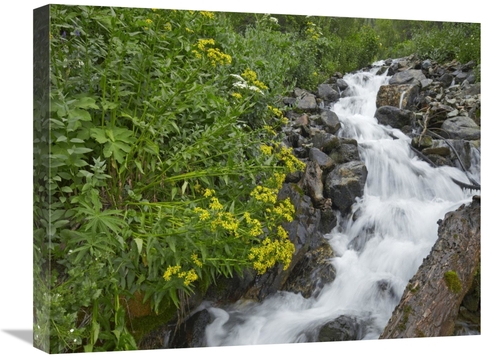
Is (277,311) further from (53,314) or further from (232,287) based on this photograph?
(53,314)

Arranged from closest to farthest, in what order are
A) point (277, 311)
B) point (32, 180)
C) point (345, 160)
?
point (32, 180)
point (277, 311)
point (345, 160)

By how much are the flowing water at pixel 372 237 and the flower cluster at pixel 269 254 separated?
0.31 m

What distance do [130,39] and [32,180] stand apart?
90 cm

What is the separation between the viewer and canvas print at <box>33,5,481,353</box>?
3650 mm

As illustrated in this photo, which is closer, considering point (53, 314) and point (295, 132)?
point (53, 314)

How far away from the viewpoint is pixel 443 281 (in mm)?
4480

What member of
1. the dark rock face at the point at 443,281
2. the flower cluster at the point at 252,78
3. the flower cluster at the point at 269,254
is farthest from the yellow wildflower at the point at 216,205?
the dark rock face at the point at 443,281

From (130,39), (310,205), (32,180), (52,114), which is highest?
(130,39)

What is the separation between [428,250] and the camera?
15.0ft

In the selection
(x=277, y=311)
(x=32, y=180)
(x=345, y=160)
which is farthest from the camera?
(x=345, y=160)

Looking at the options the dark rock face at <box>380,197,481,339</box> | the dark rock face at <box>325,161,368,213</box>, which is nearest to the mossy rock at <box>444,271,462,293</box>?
the dark rock face at <box>380,197,481,339</box>

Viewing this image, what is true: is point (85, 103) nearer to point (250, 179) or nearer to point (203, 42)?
point (203, 42)

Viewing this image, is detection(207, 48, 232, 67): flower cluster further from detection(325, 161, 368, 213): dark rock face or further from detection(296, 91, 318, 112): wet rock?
detection(325, 161, 368, 213): dark rock face

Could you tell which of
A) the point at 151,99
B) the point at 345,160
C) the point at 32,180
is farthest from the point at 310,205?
the point at 32,180
